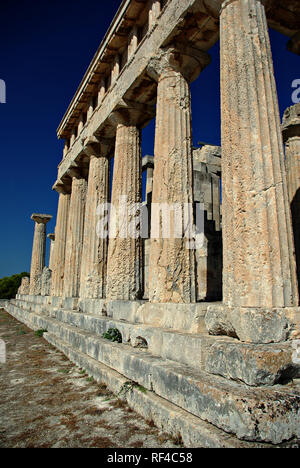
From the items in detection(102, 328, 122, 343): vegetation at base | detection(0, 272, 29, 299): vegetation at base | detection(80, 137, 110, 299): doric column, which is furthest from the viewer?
detection(0, 272, 29, 299): vegetation at base

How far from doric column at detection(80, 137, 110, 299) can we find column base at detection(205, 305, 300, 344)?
679 centimetres

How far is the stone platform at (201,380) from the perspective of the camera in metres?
2.78

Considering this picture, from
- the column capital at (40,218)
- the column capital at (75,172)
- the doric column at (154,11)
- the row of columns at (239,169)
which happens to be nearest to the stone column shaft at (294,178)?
the row of columns at (239,169)

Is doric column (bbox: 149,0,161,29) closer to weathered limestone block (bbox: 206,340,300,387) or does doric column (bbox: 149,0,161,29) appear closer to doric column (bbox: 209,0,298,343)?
doric column (bbox: 209,0,298,343)

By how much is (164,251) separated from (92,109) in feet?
Result: 26.5

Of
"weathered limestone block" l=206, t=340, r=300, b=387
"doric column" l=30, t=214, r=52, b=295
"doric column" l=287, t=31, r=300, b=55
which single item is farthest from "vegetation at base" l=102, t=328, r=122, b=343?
"doric column" l=30, t=214, r=52, b=295

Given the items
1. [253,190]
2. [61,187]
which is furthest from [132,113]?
[61,187]

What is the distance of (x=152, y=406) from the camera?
3.89 m

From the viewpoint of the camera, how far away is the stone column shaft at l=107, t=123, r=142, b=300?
808cm

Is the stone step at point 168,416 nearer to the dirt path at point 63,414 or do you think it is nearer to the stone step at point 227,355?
the dirt path at point 63,414

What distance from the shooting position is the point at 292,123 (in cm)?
1044

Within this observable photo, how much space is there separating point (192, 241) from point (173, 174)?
134 centimetres
